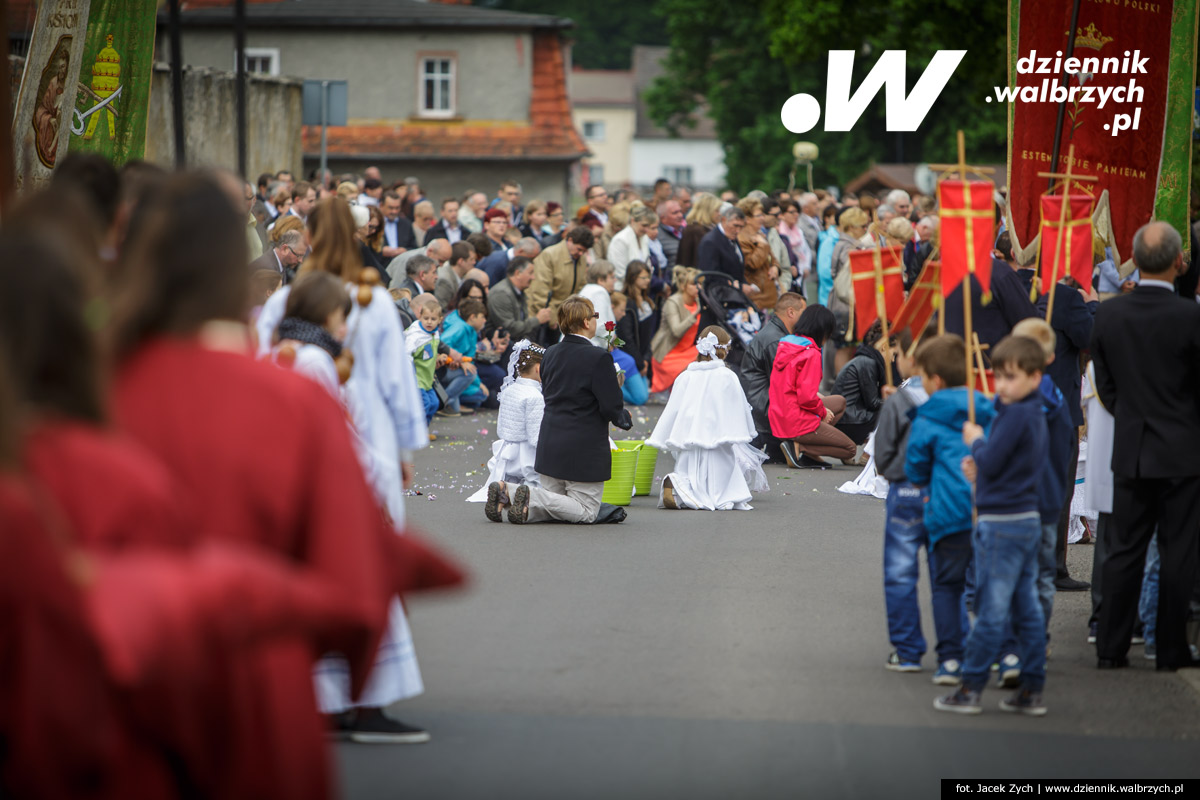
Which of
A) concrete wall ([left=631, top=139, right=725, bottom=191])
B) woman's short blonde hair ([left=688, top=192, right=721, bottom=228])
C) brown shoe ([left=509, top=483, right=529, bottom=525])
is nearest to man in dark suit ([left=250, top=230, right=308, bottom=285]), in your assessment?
brown shoe ([left=509, top=483, right=529, bottom=525])

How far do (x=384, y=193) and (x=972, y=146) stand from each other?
1320 inches

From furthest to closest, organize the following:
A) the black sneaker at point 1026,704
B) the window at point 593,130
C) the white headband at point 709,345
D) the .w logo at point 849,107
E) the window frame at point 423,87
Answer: the window at point 593,130, the window frame at point 423,87, the .w logo at point 849,107, the white headband at point 709,345, the black sneaker at point 1026,704

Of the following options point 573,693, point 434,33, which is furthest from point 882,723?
point 434,33

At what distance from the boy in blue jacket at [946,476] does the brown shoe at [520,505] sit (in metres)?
4.61

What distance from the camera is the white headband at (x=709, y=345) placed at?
12.2 meters

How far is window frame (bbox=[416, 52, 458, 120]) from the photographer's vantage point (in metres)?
40.4

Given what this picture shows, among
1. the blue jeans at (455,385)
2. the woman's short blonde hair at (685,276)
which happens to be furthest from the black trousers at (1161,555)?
the blue jeans at (455,385)

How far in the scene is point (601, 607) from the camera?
8180mm

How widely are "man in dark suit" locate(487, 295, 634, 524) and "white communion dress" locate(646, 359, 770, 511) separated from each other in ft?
3.49

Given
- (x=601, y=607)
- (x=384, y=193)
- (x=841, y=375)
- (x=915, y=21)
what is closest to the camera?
(x=601, y=607)

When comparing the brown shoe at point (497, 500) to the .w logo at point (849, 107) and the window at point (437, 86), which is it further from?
the window at point (437, 86)

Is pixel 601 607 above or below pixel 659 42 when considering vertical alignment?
below

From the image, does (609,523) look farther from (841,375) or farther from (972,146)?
(972,146)

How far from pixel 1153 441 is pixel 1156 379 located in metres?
0.29
